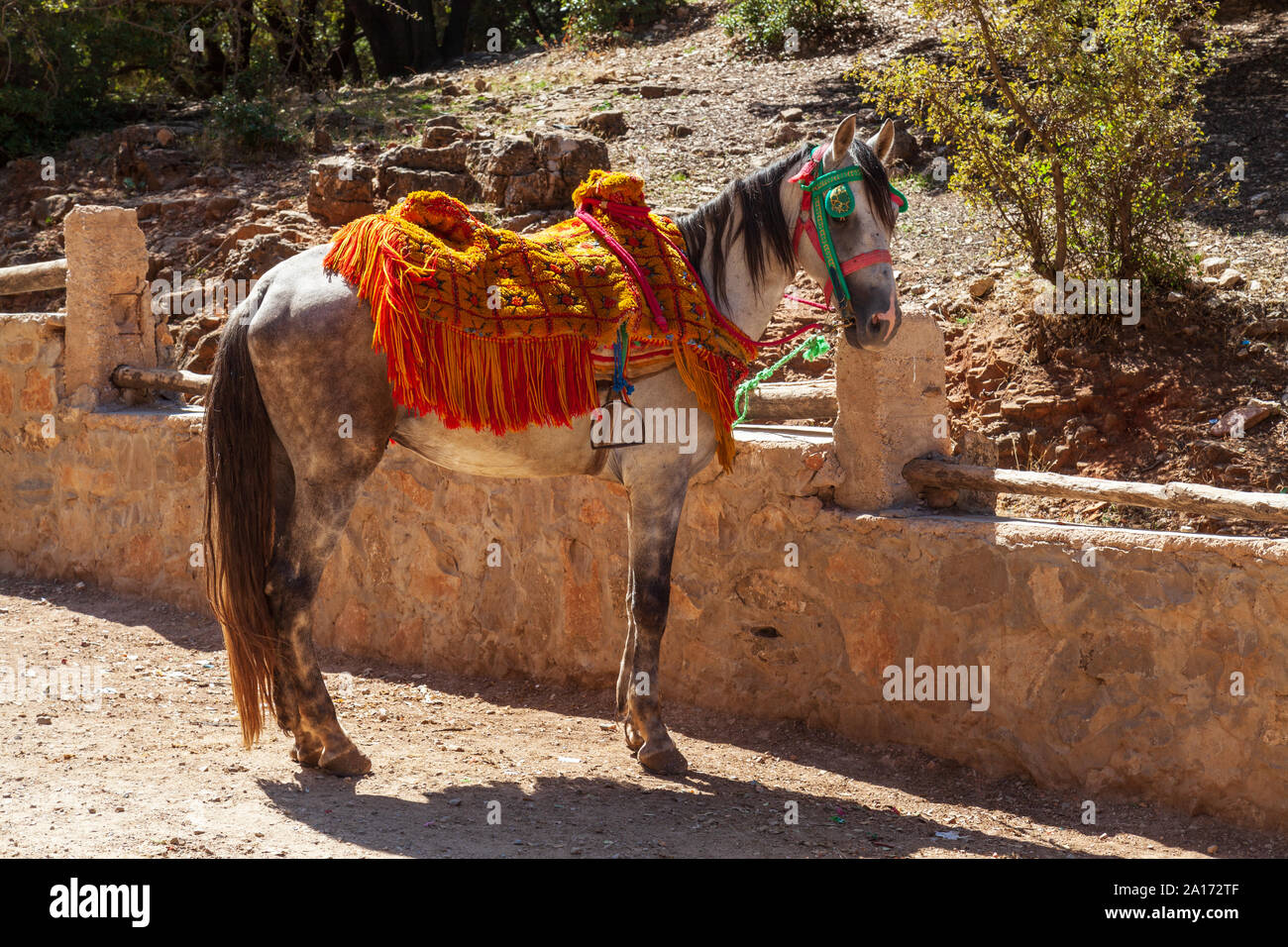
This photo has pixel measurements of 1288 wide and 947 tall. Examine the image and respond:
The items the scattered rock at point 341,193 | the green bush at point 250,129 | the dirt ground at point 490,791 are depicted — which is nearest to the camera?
the dirt ground at point 490,791

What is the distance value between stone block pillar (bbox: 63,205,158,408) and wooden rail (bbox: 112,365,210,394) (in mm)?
109

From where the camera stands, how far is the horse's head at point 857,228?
4.04m

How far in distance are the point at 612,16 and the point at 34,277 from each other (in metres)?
10.4

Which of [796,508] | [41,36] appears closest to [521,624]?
[796,508]

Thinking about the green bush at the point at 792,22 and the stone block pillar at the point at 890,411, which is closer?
the stone block pillar at the point at 890,411

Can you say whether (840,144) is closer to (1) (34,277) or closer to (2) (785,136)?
(1) (34,277)

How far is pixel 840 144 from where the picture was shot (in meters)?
4.03

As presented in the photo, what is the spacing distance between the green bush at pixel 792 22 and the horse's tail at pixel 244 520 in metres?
10.9

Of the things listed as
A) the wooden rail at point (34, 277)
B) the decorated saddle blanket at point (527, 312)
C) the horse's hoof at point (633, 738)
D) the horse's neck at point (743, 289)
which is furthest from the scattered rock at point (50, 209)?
the horse's hoof at point (633, 738)

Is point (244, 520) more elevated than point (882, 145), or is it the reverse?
point (882, 145)

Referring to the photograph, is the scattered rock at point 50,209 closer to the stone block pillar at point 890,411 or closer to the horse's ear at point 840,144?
the stone block pillar at point 890,411

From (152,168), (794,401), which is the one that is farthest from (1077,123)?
(152,168)

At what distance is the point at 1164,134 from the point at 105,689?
6805 millimetres
